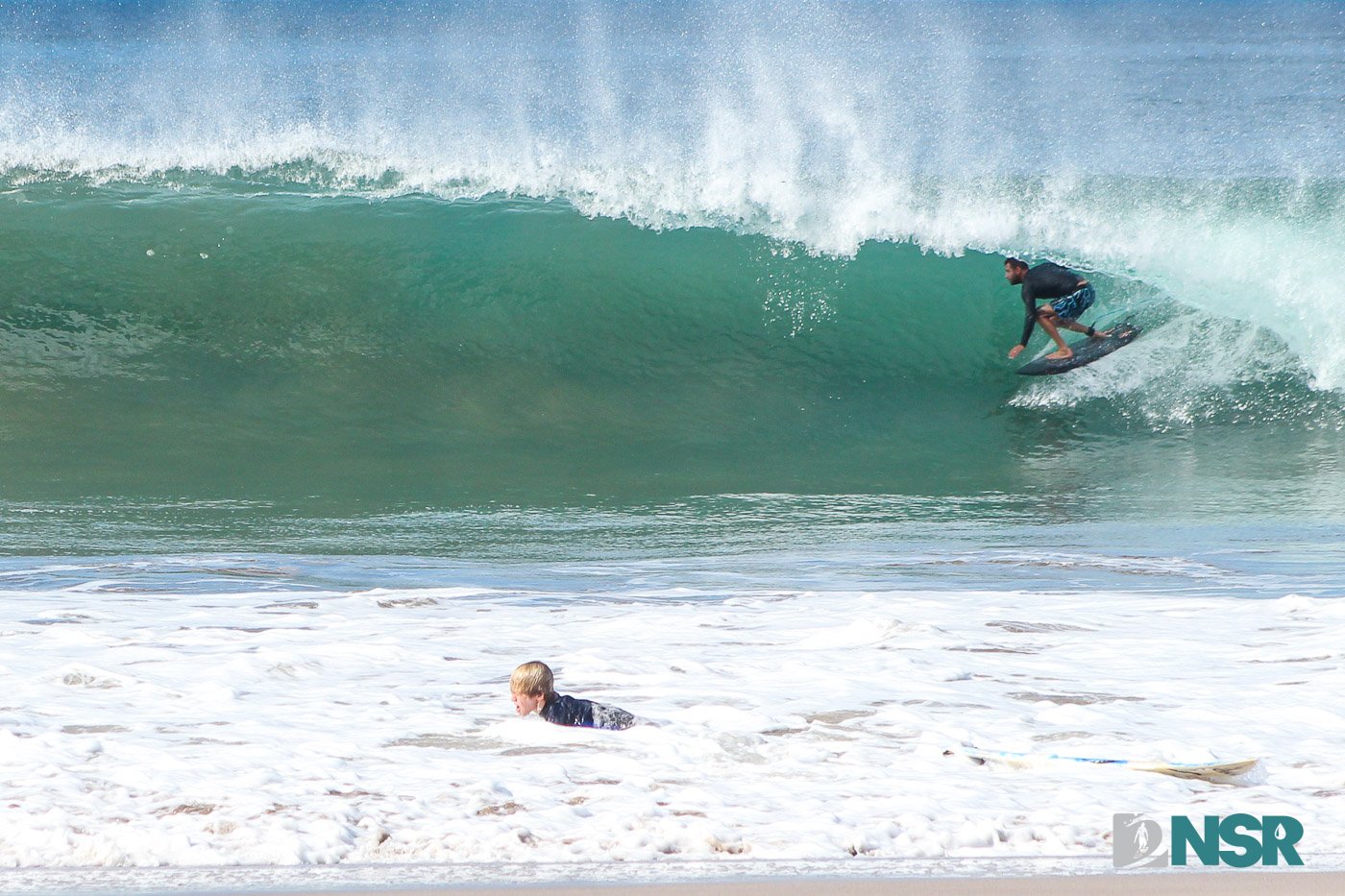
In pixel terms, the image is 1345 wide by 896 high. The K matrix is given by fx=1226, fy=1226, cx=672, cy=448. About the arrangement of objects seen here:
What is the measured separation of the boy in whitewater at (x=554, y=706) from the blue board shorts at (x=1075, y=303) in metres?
7.45

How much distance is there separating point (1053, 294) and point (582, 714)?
7.54 m

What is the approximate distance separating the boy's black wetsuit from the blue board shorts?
7456 millimetres

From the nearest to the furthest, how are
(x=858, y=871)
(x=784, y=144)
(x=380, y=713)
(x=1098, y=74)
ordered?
(x=858, y=871), (x=380, y=713), (x=784, y=144), (x=1098, y=74)

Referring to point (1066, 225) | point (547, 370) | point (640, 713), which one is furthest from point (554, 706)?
point (1066, 225)

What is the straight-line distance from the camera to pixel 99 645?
4.45 metres

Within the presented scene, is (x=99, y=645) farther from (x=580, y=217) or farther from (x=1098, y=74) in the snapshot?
(x=1098, y=74)

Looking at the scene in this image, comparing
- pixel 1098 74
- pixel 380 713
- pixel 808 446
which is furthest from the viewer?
pixel 1098 74

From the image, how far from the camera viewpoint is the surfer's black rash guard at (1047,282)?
32.7ft

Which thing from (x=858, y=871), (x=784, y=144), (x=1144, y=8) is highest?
(x=1144, y=8)

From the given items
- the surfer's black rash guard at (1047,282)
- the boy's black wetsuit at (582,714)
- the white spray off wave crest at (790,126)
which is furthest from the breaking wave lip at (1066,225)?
the boy's black wetsuit at (582,714)

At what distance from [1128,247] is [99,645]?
10.2m

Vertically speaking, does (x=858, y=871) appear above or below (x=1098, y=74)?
below

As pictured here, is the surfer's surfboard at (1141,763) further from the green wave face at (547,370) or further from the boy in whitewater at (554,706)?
the green wave face at (547,370)

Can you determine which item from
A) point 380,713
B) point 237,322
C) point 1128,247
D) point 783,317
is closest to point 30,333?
point 237,322
